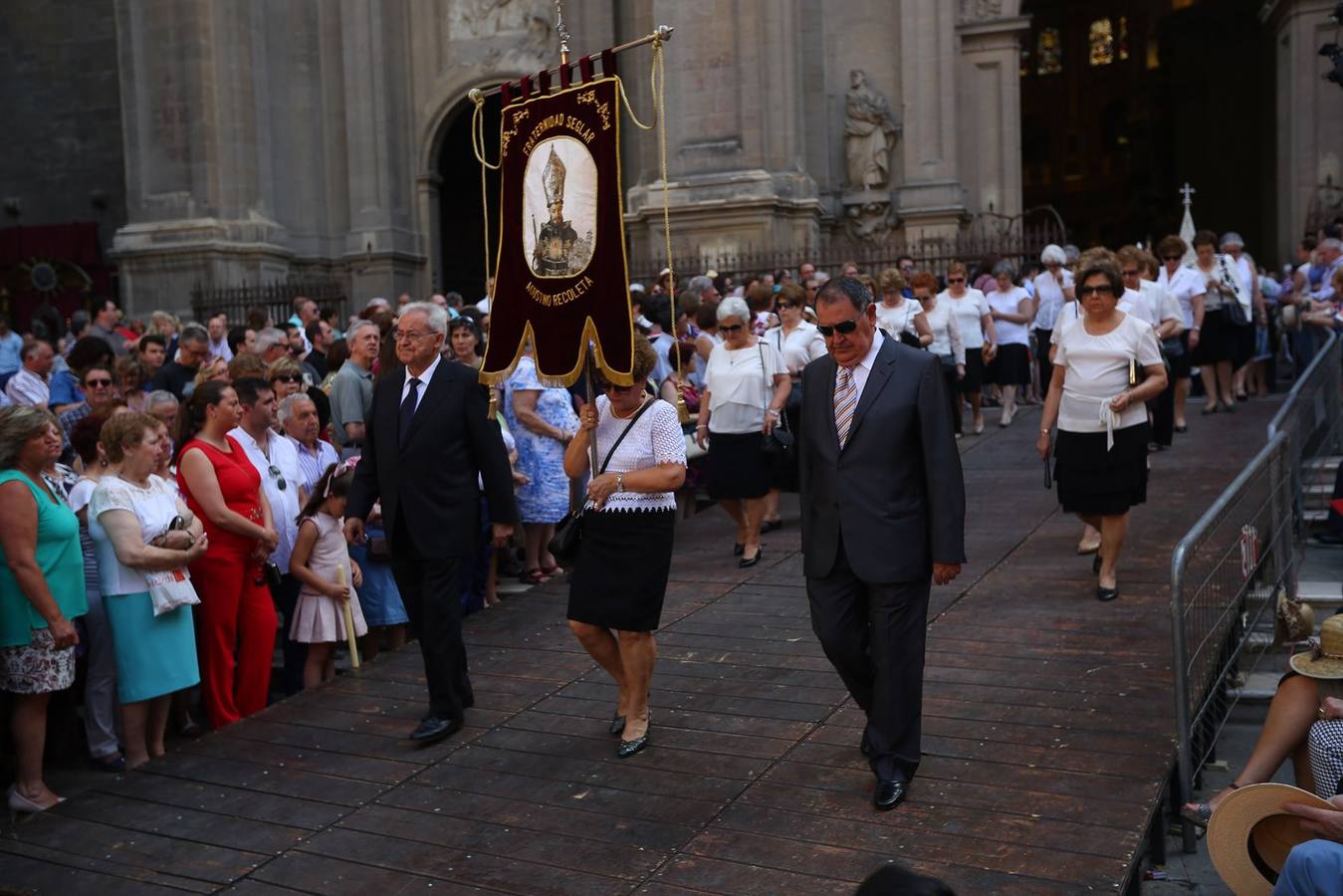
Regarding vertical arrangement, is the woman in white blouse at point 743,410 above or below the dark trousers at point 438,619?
above

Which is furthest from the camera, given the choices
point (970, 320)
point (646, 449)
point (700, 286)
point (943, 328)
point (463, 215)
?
point (463, 215)

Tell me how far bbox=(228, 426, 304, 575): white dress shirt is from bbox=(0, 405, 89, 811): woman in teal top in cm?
133

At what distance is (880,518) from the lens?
552 centimetres

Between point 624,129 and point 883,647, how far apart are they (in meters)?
19.2

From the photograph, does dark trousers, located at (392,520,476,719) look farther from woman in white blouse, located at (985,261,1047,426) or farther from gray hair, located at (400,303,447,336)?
woman in white blouse, located at (985,261,1047,426)

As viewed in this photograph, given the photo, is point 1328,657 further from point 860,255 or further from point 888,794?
point 860,255

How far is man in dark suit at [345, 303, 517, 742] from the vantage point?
678 cm

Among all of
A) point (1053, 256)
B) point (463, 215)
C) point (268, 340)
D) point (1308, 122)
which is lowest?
point (268, 340)

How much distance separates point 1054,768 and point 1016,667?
1326mm

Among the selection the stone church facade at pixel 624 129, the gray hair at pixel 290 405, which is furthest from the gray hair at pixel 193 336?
the stone church facade at pixel 624 129

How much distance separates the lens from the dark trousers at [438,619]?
678 centimetres

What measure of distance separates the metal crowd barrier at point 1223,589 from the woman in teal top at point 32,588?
5.12 m

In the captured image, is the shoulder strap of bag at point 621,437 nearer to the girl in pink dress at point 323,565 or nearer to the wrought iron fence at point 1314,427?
the girl in pink dress at point 323,565

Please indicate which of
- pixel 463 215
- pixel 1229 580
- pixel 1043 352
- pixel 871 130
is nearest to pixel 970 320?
pixel 1043 352
